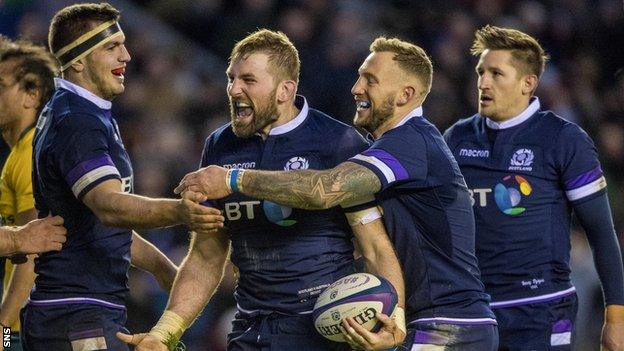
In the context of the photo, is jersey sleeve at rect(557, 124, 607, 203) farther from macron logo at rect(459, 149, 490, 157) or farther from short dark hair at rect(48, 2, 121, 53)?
short dark hair at rect(48, 2, 121, 53)

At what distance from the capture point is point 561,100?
43.7 ft

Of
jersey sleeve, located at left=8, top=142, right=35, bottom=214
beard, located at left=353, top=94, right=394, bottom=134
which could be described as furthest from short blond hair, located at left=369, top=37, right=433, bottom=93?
jersey sleeve, located at left=8, top=142, right=35, bottom=214

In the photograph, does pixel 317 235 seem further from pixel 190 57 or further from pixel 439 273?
pixel 190 57

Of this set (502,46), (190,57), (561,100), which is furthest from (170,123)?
(502,46)

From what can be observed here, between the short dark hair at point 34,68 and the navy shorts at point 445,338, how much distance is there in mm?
2769

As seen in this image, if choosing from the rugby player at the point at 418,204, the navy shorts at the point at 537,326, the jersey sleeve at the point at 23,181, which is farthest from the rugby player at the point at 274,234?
the navy shorts at the point at 537,326

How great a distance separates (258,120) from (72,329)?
137 centimetres

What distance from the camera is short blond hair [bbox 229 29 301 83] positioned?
20.8 ft

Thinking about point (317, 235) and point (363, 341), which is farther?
point (317, 235)

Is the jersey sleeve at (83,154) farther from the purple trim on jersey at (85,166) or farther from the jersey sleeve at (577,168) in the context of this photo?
the jersey sleeve at (577,168)

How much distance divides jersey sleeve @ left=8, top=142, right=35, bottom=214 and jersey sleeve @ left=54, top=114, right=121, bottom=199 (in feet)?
3.21

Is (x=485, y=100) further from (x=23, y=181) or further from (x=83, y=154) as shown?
(x=23, y=181)

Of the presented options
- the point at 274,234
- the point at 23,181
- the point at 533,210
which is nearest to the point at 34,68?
the point at 23,181

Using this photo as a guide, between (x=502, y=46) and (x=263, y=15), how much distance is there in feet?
18.8
